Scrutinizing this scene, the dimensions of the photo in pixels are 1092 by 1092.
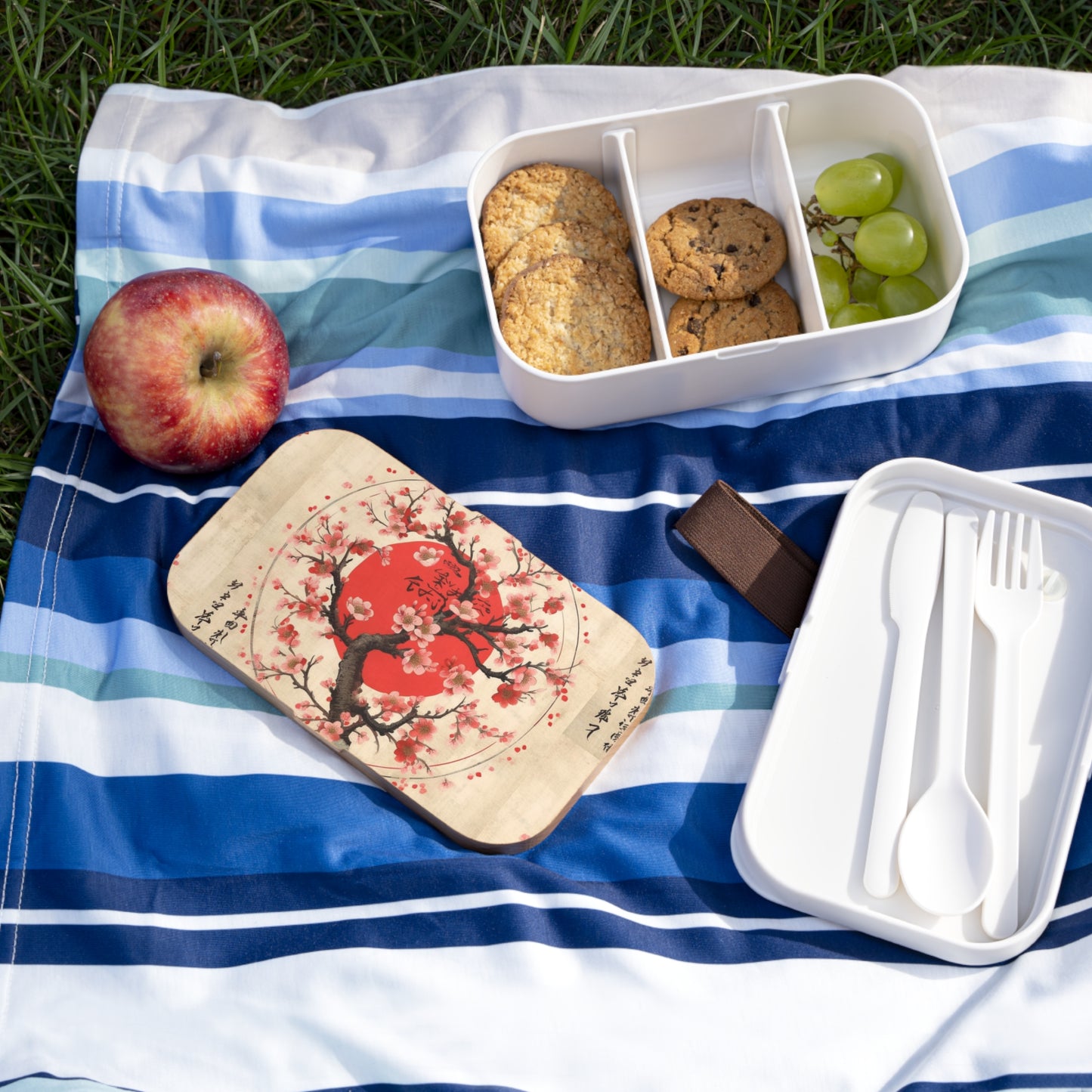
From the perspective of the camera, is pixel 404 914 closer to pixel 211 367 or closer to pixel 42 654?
pixel 42 654

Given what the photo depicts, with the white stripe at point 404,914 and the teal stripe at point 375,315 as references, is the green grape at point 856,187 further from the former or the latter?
the white stripe at point 404,914

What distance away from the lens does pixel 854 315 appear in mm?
1010

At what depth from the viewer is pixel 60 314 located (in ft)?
3.67

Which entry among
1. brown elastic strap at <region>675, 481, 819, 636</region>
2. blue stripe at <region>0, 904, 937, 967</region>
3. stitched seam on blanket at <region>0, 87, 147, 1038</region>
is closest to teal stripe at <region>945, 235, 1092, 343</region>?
brown elastic strap at <region>675, 481, 819, 636</region>

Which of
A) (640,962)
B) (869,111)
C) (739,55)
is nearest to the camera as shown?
(640,962)

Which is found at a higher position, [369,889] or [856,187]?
[856,187]

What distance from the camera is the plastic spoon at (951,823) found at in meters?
0.86

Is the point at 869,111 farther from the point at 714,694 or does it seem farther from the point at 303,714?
the point at 303,714

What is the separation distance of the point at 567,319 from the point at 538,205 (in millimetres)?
128

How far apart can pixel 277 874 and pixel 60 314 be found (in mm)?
620

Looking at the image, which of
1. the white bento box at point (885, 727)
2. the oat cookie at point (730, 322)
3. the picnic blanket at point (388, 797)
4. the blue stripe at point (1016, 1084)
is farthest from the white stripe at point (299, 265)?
the blue stripe at point (1016, 1084)

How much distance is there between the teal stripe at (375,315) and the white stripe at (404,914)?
511mm

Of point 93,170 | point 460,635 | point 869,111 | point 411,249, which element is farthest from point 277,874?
point 869,111

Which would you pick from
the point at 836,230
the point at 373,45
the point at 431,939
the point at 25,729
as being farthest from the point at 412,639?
the point at 373,45
